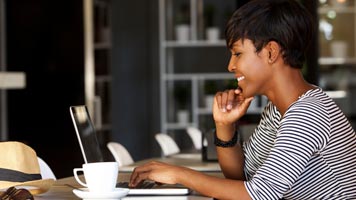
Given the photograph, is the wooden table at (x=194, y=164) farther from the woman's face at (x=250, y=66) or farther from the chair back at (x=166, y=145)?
the woman's face at (x=250, y=66)

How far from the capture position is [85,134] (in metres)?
2.73

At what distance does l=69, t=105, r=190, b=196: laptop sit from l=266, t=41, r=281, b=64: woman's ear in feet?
1.38

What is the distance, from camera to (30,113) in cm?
891

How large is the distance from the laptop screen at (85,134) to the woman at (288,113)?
0.31 metres

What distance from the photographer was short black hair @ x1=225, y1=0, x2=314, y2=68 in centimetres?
231

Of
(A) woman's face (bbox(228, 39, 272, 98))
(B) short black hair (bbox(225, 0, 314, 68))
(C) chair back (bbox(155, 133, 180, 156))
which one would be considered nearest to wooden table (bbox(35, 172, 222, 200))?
(A) woman's face (bbox(228, 39, 272, 98))

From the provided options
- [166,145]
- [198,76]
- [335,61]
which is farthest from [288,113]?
[198,76]

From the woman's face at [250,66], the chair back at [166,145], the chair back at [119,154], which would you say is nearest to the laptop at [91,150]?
the woman's face at [250,66]

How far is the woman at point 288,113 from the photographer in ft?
7.26

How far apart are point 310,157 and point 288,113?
5.0 inches

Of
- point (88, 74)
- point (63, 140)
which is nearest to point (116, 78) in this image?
point (88, 74)

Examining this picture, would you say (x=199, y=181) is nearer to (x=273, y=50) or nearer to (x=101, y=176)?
(x=101, y=176)

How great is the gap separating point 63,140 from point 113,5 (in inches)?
58.6

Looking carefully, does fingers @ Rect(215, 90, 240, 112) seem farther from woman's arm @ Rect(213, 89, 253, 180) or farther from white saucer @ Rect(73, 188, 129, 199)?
white saucer @ Rect(73, 188, 129, 199)
